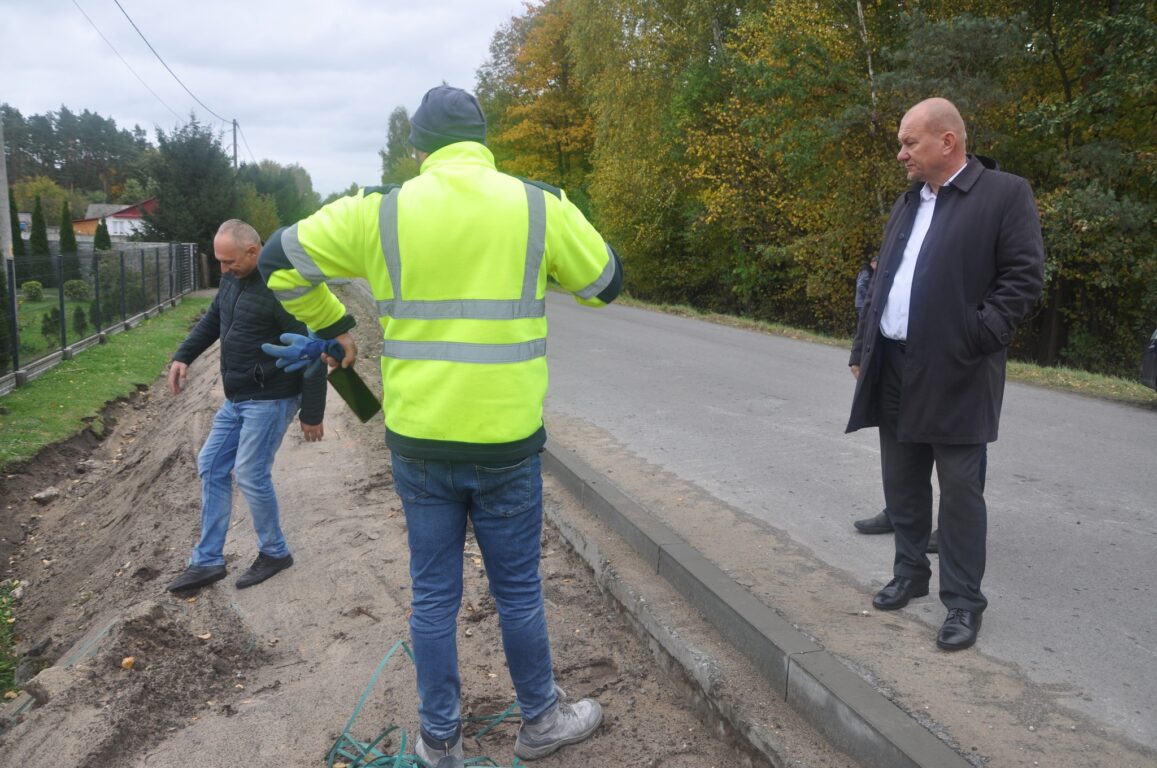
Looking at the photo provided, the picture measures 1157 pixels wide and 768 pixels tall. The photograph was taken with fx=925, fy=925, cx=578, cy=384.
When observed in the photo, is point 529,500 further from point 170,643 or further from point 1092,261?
point 1092,261

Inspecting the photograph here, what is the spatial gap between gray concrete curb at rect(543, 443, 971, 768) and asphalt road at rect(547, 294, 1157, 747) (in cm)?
71

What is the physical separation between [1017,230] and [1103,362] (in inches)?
746

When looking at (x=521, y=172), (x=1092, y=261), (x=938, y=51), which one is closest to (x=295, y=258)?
(x=938, y=51)

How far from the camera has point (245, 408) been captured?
16.8 ft

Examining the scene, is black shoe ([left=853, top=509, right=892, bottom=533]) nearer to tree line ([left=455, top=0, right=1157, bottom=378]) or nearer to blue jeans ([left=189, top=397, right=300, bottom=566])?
blue jeans ([left=189, top=397, right=300, bottom=566])

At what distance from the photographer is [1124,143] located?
1739 centimetres

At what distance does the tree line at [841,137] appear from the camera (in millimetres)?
16656

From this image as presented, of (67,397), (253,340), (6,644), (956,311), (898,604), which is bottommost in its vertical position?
(6,644)

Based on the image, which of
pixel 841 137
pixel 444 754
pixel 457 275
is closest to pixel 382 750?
pixel 444 754

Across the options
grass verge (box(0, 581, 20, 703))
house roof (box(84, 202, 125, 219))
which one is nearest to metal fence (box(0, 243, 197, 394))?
grass verge (box(0, 581, 20, 703))

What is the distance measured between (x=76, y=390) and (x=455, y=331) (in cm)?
1099

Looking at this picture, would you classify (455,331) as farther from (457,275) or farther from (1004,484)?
(1004,484)

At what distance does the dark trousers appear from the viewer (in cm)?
356

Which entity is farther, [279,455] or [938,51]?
[938,51]
